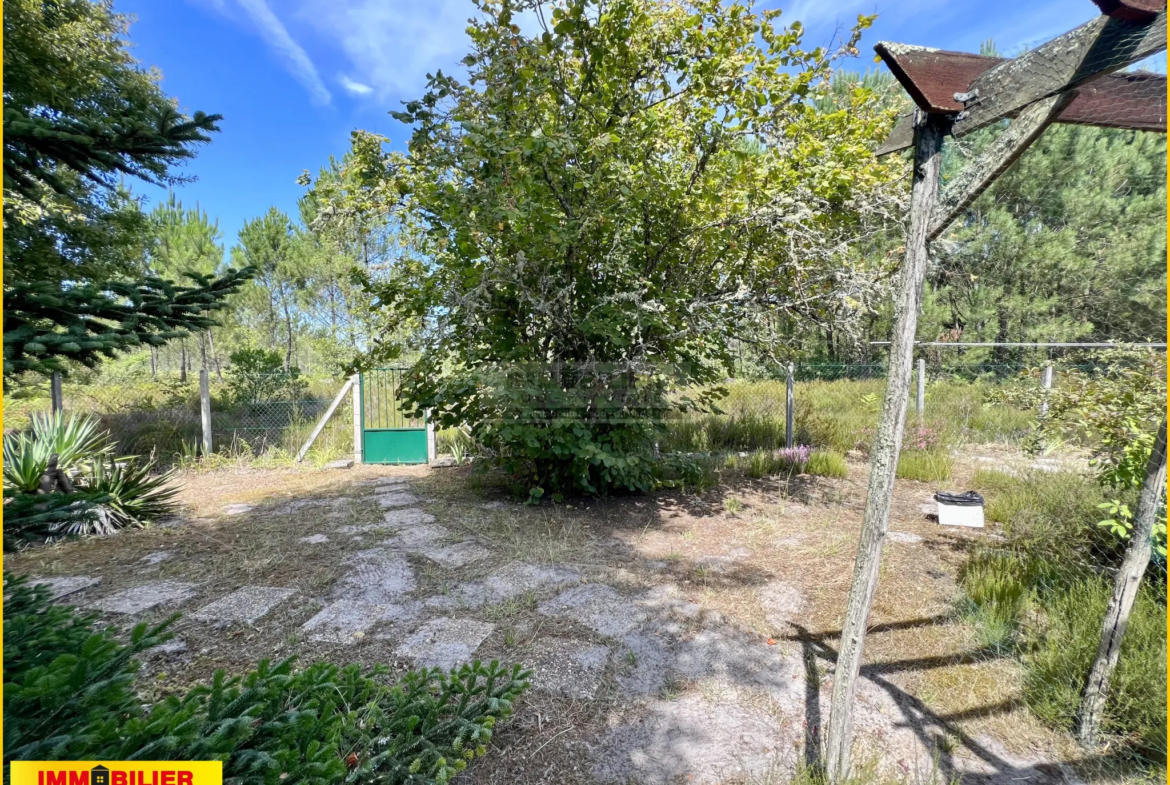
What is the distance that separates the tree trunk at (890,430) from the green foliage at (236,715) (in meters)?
1.11

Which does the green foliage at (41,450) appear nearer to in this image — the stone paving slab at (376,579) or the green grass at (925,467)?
the stone paving slab at (376,579)

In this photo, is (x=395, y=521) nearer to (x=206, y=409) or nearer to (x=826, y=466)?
(x=206, y=409)

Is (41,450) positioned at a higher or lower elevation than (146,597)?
higher

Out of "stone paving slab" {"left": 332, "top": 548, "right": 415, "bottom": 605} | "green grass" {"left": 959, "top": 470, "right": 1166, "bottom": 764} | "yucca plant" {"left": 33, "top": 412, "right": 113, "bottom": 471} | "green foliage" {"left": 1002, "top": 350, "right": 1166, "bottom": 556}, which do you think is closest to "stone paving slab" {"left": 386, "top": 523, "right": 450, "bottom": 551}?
"stone paving slab" {"left": 332, "top": 548, "right": 415, "bottom": 605}

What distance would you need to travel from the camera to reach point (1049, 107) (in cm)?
144

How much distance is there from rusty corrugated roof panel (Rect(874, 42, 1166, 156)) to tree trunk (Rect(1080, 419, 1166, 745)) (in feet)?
3.66

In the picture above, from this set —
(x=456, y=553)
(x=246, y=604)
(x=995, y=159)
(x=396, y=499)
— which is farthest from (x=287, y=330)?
(x=995, y=159)

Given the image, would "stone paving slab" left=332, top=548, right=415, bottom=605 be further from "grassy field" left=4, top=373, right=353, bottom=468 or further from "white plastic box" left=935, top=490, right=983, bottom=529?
"white plastic box" left=935, top=490, right=983, bottom=529

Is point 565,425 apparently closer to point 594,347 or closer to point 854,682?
point 594,347

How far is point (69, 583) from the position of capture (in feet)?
9.49

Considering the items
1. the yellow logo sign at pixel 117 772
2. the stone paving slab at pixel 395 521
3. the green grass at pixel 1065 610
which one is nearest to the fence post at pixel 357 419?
the stone paving slab at pixel 395 521

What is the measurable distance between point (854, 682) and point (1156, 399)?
8.11 feet

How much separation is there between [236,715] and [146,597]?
2298mm

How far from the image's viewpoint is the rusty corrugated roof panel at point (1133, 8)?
3.86ft
